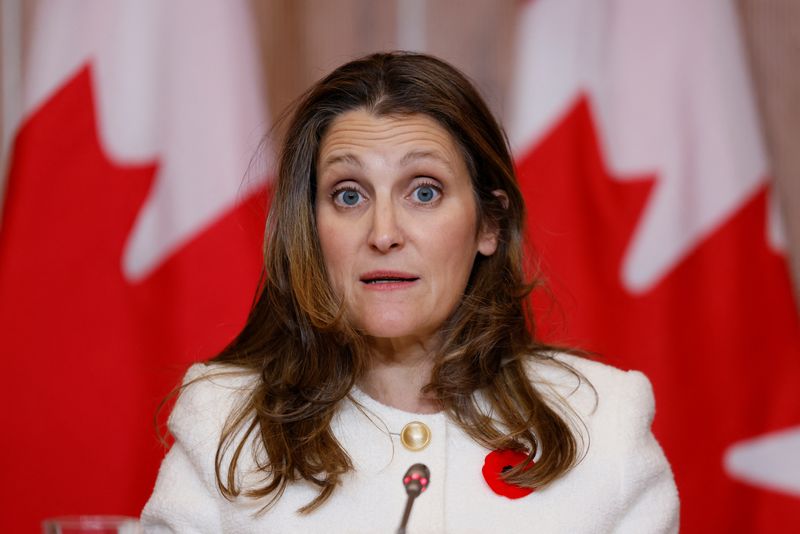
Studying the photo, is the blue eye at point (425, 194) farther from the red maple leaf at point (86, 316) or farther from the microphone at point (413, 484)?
the red maple leaf at point (86, 316)

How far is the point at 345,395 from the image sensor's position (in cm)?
183

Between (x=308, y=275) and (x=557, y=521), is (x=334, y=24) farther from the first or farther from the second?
(x=557, y=521)

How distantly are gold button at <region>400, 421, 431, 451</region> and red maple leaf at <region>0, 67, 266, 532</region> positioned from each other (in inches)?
31.6

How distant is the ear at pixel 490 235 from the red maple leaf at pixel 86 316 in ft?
2.45

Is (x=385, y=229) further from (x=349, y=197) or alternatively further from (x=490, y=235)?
(x=490, y=235)

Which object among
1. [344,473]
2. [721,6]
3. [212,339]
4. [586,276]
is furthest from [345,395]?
[721,6]

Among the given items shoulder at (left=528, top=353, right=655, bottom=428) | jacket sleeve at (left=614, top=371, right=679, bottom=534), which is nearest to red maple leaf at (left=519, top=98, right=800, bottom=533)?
shoulder at (left=528, top=353, right=655, bottom=428)

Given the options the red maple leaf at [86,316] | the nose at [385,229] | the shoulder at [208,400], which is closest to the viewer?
the nose at [385,229]

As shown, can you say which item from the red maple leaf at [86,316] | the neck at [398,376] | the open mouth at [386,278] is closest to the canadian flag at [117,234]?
the red maple leaf at [86,316]

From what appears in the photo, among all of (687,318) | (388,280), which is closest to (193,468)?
(388,280)

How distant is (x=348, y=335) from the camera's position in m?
1.81

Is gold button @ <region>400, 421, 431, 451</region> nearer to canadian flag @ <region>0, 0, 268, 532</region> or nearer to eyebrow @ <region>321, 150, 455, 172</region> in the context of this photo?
eyebrow @ <region>321, 150, 455, 172</region>

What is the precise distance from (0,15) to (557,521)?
6.08 feet

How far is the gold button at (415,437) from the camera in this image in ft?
5.85
